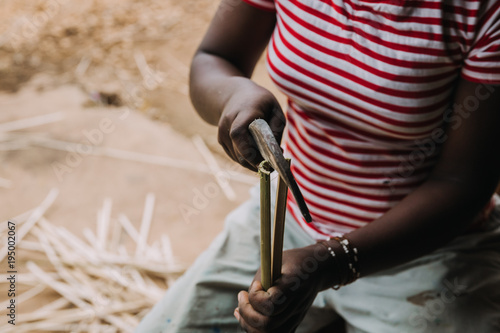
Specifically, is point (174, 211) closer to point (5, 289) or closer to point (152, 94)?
point (5, 289)

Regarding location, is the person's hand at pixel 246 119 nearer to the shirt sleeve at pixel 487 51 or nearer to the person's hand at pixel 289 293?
the person's hand at pixel 289 293

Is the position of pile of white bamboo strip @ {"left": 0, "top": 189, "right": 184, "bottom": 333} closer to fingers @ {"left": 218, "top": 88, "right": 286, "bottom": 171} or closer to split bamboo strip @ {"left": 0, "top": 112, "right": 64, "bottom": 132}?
split bamboo strip @ {"left": 0, "top": 112, "right": 64, "bottom": 132}

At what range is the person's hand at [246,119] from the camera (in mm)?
734

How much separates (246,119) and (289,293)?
28 centimetres

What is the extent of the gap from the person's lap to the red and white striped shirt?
13cm

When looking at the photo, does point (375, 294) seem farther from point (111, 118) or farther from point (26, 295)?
point (111, 118)

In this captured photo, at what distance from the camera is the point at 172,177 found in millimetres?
2301

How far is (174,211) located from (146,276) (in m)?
0.42

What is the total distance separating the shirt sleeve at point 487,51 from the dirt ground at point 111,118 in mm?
1399

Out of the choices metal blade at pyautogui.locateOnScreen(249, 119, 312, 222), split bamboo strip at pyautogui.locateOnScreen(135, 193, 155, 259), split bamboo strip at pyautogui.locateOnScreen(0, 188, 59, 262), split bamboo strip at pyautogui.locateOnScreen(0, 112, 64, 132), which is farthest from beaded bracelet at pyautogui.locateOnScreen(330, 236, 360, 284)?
split bamboo strip at pyautogui.locateOnScreen(0, 112, 64, 132)

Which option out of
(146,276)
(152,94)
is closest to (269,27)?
(146,276)

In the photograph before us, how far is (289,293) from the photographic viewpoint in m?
0.75

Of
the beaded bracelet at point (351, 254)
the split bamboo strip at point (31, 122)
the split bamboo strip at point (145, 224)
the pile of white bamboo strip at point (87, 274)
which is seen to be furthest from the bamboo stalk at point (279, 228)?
the split bamboo strip at point (31, 122)

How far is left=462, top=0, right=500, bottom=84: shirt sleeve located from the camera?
0.72m
